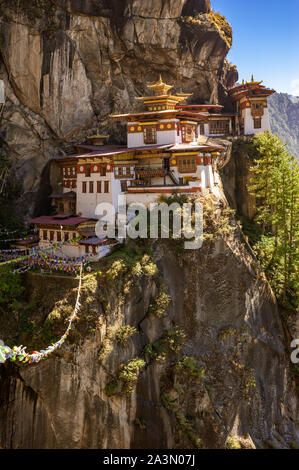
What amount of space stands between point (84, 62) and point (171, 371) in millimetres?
28957

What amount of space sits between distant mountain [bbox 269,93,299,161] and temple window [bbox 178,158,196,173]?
73567 mm

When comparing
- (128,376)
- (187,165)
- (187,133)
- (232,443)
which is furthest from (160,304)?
(187,133)

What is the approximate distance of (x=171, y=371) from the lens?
27.2m

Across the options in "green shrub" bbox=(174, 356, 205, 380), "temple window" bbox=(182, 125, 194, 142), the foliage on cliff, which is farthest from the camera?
"temple window" bbox=(182, 125, 194, 142)

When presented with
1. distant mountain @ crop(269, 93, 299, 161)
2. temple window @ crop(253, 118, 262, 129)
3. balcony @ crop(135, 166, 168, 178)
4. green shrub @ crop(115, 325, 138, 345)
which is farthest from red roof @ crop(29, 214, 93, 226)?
distant mountain @ crop(269, 93, 299, 161)

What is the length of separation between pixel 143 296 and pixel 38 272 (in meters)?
6.94

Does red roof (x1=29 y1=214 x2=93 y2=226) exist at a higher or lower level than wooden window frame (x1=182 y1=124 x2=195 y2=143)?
lower

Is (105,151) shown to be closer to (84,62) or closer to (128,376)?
(84,62)

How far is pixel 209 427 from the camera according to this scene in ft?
90.2

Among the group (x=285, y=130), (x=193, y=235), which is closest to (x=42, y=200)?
(x=193, y=235)

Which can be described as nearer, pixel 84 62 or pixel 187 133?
pixel 187 133

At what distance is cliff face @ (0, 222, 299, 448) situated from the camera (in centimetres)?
2281

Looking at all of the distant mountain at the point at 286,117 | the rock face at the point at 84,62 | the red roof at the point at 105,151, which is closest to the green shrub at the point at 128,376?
the red roof at the point at 105,151

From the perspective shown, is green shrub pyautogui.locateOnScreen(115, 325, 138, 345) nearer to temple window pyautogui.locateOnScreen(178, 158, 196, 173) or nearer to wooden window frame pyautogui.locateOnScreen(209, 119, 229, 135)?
temple window pyautogui.locateOnScreen(178, 158, 196, 173)
